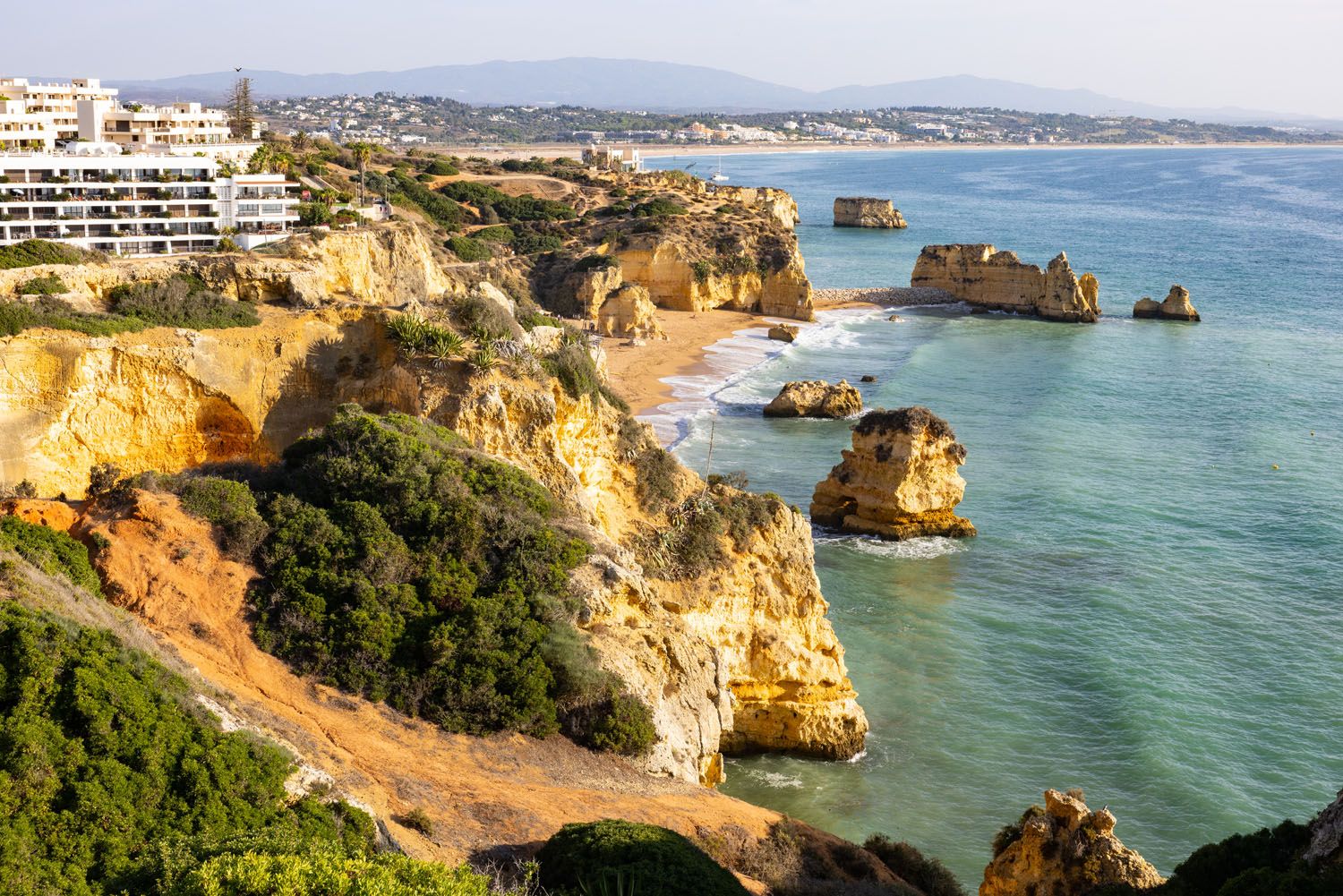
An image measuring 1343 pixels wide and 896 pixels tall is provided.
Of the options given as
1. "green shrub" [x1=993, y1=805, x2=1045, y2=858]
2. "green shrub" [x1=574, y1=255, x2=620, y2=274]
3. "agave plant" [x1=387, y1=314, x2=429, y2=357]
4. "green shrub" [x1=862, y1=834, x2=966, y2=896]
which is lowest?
"green shrub" [x1=862, y1=834, x2=966, y2=896]

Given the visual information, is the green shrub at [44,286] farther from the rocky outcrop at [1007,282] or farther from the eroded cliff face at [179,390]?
the rocky outcrop at [1007,282]

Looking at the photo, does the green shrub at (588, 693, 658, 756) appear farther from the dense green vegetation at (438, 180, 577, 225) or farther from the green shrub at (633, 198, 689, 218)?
the green shrub at (633, 198, 689, 218)

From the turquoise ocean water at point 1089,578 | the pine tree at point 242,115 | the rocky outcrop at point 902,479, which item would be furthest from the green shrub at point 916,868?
the pine tree at point 242,115

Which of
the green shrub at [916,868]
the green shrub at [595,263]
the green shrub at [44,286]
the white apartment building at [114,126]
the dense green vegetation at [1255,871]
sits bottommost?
the green shrub at [916,868]

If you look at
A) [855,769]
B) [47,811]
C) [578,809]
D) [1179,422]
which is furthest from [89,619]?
[1179,422]

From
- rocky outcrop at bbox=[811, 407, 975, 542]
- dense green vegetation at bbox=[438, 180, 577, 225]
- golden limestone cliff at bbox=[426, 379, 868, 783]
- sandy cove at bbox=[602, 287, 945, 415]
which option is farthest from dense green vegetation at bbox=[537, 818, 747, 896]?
dense green vegetation at bbox=[438, 180, 577, 225]

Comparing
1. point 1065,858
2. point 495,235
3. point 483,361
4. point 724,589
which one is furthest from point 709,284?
point 1065,858
